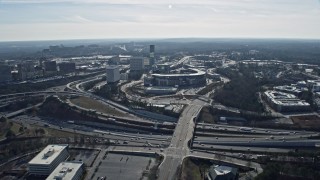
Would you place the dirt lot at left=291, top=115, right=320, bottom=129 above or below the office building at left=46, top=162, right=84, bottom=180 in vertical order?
above

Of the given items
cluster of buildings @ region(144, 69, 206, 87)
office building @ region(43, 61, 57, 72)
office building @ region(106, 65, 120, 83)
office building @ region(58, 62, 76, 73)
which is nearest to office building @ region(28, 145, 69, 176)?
cluster of buildings @ region(144, 69, 206, 87)

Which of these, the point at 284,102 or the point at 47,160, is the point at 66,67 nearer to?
the point at 284,102

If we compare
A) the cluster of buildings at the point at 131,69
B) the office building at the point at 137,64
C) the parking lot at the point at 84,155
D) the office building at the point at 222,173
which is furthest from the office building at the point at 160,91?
the office building at the point at 222,173

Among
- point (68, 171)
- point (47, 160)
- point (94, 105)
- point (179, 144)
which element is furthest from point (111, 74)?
point (68, 171)

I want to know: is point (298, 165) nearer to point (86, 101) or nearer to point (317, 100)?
point (317, 100)

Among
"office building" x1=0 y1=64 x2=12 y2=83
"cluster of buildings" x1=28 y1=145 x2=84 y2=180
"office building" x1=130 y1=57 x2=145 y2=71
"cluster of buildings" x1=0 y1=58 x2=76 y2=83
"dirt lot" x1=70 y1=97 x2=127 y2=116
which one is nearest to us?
"cluster of buildings" x1=28 y1=145 x2=84 y2=180

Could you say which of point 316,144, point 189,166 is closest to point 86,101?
point 189,166

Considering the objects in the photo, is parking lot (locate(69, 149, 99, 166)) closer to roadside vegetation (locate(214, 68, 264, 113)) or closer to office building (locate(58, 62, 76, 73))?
roadside vegetation (locate(214, 68, 264, 113))
